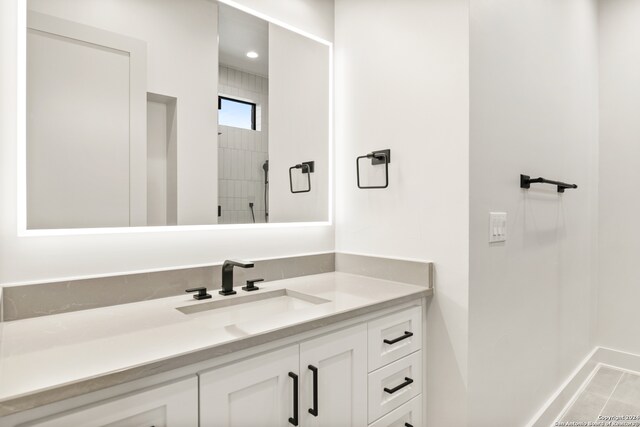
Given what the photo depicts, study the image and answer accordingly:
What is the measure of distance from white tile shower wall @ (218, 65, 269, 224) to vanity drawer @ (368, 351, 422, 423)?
33.5 inches

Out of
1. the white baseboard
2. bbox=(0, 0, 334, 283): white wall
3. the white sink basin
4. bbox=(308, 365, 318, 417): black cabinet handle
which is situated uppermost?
bbox=(0, 0, 334, 283): white wall

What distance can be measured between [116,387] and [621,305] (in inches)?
125

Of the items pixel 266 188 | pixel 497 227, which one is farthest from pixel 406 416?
pixel 266 188

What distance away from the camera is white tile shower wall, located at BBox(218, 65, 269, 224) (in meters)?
1.61

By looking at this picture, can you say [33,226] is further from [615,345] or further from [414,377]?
[615,345]

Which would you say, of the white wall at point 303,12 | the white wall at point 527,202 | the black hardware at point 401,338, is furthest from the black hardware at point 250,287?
the white wall at point 303,12

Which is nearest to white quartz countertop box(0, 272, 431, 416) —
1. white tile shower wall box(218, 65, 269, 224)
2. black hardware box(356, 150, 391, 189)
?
white tile shower wall box(218, 65, 269, 224)

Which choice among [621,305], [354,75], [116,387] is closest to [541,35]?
[354,75]

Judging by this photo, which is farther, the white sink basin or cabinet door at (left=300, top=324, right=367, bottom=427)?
the white sink basin

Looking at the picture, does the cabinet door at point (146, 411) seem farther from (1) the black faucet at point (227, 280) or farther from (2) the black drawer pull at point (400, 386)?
(2) the black drawer pull at point (400, 386)

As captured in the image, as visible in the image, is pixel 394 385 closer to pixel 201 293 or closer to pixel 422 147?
pixel 201 293

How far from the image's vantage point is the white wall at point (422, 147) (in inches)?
57.6

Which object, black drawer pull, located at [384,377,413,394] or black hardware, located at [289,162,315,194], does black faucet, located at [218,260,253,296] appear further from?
black drawer pull, located at [384,377,413,394]

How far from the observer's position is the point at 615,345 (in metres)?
2.66
